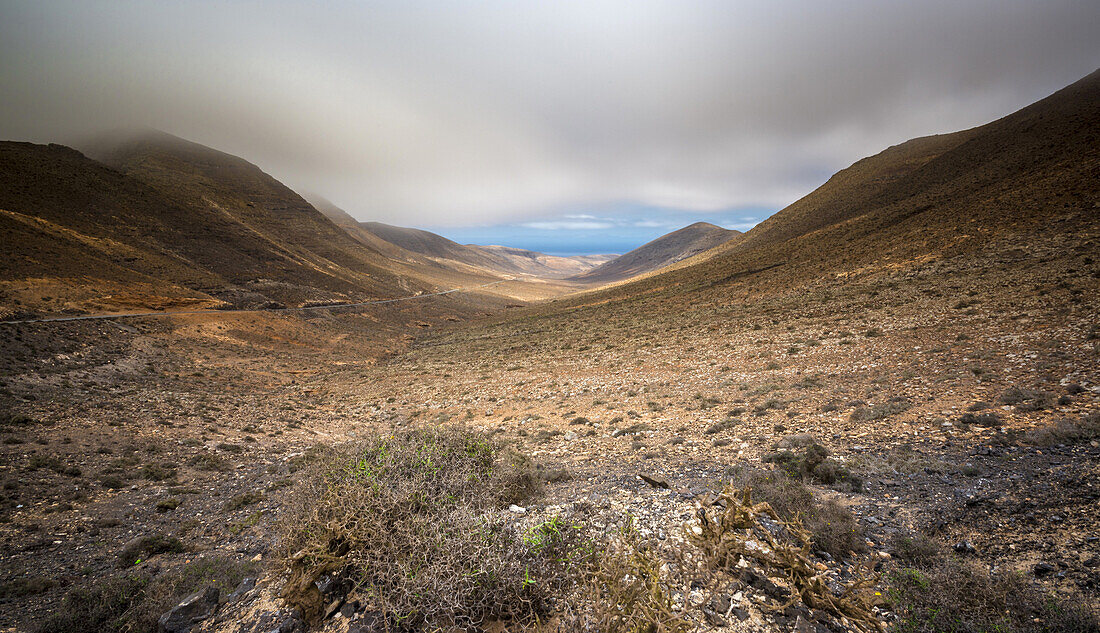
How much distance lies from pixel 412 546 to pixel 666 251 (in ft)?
581

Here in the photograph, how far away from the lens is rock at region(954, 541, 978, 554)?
380 cm

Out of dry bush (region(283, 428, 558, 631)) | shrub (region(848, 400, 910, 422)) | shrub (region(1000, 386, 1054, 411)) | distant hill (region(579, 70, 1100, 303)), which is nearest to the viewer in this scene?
dry bush (region(283, 428, 558, 631))

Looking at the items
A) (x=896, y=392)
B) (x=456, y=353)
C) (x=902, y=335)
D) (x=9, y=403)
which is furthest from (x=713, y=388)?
(x=9, y=403)

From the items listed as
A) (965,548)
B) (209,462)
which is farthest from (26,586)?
(965,548)

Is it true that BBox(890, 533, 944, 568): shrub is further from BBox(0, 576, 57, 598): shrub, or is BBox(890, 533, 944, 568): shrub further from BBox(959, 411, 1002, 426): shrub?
BBox(0, 576, 57, 598): shrub

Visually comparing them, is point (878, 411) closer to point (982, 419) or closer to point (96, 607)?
point (982, 419)

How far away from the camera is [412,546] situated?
9.45ft

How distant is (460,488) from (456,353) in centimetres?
2379

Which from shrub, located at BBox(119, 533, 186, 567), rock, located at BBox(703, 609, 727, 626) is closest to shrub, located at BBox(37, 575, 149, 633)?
shrub, located at BBox(119, 533, 186, 567)

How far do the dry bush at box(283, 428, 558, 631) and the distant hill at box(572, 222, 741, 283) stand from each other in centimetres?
15225

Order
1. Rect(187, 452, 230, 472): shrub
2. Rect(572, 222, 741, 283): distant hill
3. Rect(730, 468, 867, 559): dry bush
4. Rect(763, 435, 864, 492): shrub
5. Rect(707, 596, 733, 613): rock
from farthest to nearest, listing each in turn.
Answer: Rect(572, 222, 741, 283): distant hill
Rect(187, 452, 230, 472): shrub
Rect(763, 435, 864, 492): shrub
Rect(730, 468, 867, 559): dry bush
Rect(707, 596, 733, 613): rock

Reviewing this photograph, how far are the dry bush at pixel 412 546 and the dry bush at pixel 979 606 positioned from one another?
2986 mm

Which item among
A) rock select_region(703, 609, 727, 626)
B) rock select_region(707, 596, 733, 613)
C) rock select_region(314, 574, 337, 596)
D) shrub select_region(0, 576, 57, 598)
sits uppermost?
rock select_region(707, 596, 733, 613)

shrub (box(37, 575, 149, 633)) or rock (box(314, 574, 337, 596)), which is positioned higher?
rock (box(314, 574, 337, 596))
